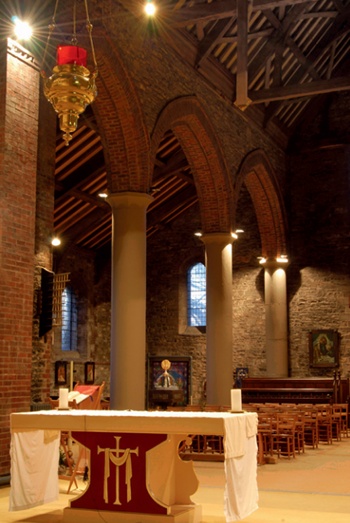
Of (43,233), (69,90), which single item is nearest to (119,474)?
(69,90)

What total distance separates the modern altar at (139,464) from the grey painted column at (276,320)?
40.7ft

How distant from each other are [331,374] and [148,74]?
944 cm

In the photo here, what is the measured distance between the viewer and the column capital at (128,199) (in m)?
11.4

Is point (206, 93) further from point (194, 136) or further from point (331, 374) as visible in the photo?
point (331, 374)

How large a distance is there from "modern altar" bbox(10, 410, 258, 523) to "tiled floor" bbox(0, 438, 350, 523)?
270 millimetres

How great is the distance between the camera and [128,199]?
1138 centimetres

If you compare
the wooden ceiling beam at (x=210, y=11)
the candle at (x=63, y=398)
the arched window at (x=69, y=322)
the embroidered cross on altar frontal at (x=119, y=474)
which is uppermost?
the wooden ceiling beam at (x=210, y=11)

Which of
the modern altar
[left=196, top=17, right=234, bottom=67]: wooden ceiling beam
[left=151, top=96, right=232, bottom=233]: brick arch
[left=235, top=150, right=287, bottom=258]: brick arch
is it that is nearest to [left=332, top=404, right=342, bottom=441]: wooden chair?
[left=151, top=96, right=232, bottom=233]: brick arch

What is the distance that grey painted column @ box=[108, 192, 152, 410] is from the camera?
10945mm

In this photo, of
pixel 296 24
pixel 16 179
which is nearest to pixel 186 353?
pixel 296 24

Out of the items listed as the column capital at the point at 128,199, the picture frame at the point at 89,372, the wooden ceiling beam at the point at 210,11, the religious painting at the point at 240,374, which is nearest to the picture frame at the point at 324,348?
the religious painting at the point at 240,374

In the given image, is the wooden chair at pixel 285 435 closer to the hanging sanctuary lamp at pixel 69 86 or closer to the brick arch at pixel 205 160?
the brick arch at pixel 205 160

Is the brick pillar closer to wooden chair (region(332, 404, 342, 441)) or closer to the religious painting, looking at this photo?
wooden chair (region(332, 404, 342, 441))

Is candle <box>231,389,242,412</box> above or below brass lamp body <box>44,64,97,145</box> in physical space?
below
